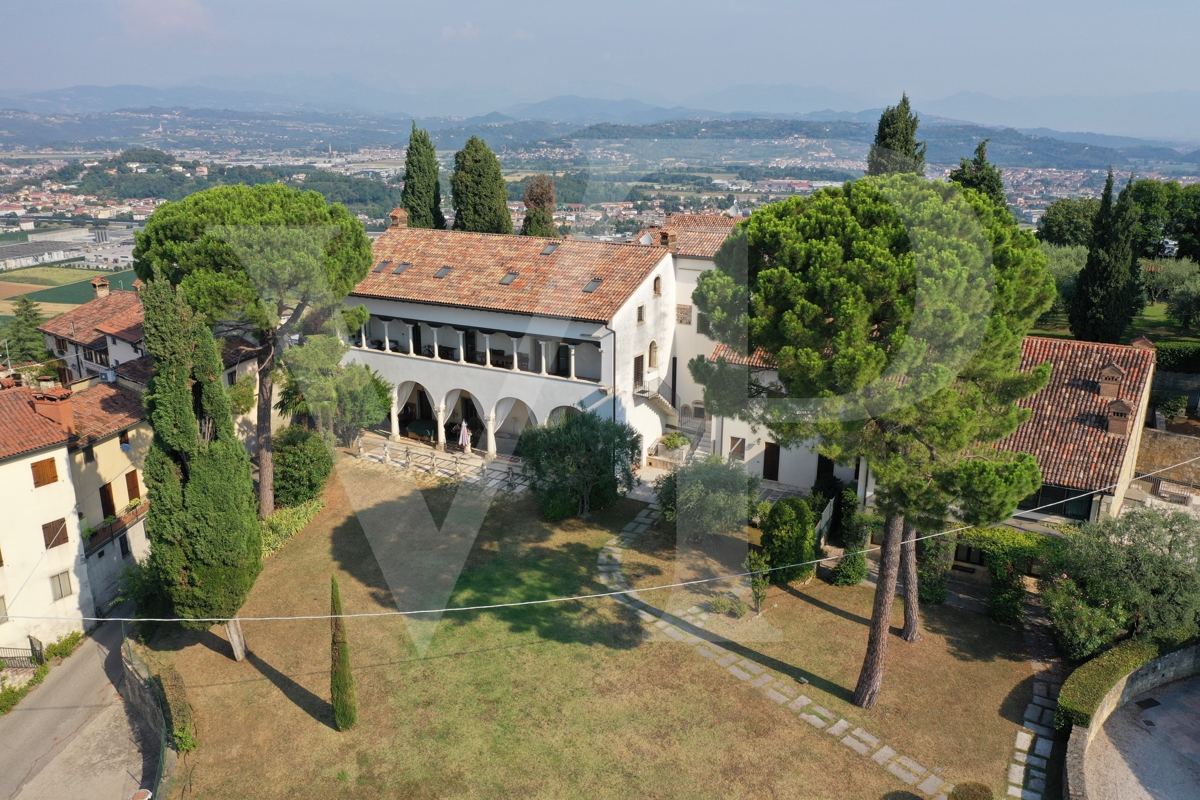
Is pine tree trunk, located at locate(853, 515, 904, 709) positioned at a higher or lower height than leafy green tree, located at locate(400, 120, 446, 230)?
lower

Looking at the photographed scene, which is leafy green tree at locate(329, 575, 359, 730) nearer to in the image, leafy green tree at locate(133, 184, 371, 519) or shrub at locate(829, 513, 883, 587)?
leafy green tree at locate(133, 184, 371, 519)

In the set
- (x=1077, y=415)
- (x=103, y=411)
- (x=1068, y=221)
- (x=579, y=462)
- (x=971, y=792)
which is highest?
(x=1068, y=221)

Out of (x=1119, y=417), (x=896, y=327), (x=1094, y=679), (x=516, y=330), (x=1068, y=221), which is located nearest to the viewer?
(x=896, y=327)

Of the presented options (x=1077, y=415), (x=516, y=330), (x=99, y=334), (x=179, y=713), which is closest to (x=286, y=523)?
(x=179, y=713)

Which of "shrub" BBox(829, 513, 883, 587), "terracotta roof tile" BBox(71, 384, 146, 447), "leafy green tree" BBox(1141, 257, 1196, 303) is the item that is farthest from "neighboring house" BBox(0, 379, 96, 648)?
"leafy green tree" BBox(1141, 257, 1196, 303)

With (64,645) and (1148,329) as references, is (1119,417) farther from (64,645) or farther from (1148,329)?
(64,645)

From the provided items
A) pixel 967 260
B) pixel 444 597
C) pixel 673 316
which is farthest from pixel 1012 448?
pixel 444 597
